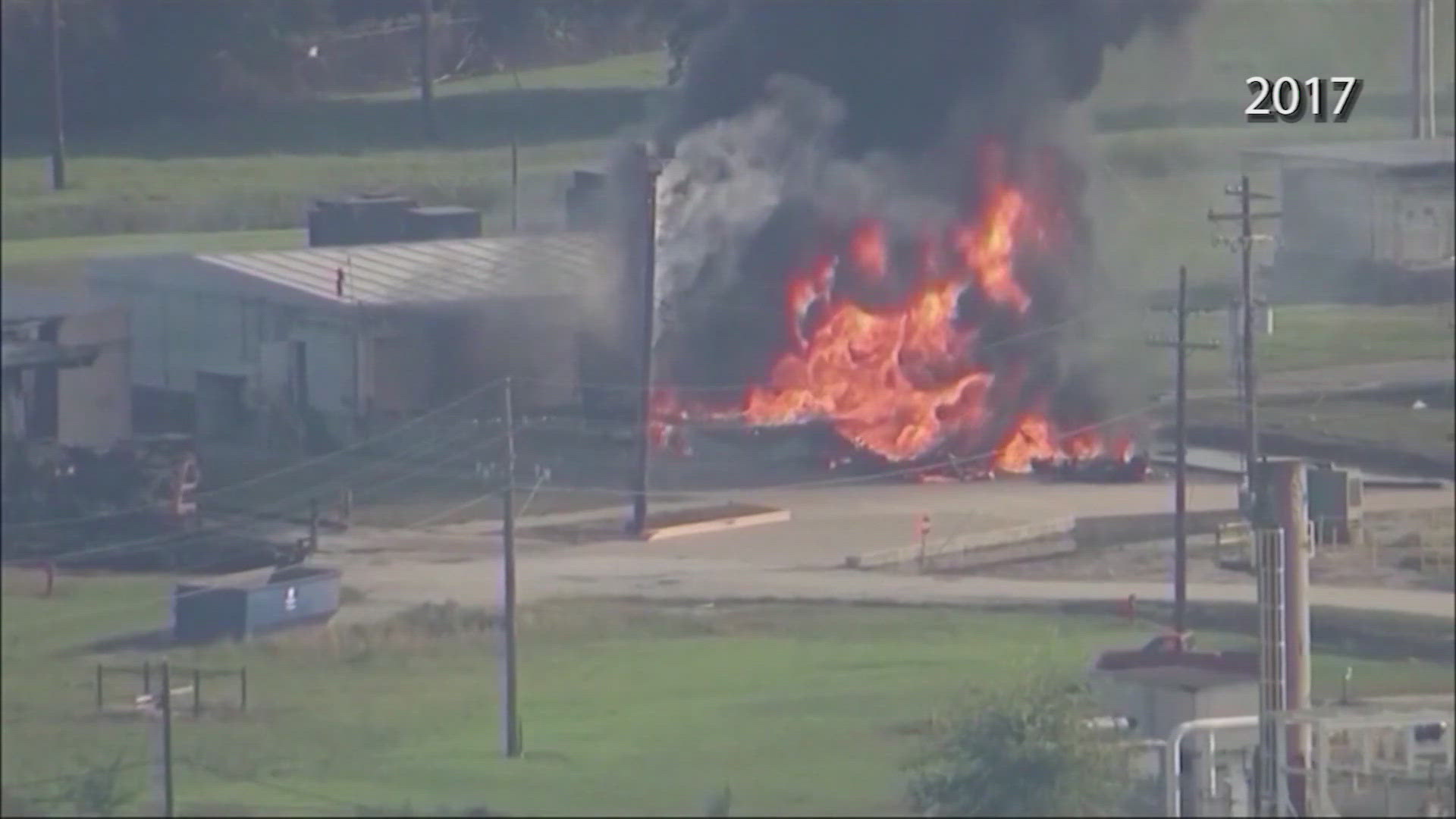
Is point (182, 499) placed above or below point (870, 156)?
below

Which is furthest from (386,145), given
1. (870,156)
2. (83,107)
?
(870,156)

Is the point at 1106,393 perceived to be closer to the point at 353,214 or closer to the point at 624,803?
the point at 353,214

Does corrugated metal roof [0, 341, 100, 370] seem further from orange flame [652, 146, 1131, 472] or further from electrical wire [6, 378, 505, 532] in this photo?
orange flame [652, 146, 1131, 472]

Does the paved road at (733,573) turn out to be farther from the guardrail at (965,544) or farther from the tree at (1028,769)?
the tree at (1028,769)

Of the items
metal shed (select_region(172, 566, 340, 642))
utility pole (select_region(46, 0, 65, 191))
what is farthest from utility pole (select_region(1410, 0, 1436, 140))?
utility pole (select_region(46, 0, 65, 191))

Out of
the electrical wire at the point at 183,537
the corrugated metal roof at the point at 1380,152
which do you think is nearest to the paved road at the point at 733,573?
the electrical wire at the point at 183,537

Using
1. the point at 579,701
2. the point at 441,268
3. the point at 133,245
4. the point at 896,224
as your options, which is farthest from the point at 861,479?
the point at 133,245

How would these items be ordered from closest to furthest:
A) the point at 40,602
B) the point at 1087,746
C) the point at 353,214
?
the point at 1087,746
the point at 40,602
the point at 353,214
